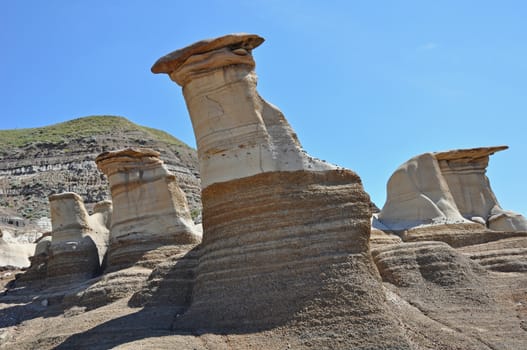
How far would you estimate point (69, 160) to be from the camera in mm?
91625

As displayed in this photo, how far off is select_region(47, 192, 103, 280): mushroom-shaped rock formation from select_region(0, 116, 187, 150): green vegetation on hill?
7200cm

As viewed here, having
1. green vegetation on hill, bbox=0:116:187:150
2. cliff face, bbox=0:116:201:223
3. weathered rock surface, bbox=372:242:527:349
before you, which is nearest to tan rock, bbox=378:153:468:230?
weathered rock surface, bbox=372:242:527:349

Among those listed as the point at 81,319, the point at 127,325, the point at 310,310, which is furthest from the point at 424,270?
the point at 81,319

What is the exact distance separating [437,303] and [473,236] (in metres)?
8.87

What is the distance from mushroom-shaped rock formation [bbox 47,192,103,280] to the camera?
25.8m

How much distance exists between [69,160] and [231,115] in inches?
3125

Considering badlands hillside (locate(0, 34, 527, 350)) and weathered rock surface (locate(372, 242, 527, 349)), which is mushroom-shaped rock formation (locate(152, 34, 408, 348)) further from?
weathered rock surface (locate(372, 242, 527, 349))

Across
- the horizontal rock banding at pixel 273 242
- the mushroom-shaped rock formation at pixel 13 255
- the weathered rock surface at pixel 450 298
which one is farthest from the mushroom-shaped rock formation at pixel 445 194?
the mushroom-shaped rock formation at pixel 13 255

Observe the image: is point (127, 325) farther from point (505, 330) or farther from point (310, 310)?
point (505, 330)

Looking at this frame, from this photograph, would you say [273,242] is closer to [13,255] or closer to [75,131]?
[13,255]

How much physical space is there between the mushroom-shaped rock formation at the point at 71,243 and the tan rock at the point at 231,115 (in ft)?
37.2

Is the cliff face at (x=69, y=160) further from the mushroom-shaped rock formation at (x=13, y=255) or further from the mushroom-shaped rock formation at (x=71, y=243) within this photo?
the mushroom-shaped rock formation at (x=71, y=243)

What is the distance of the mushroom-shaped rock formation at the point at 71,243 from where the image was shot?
25781 millimetres

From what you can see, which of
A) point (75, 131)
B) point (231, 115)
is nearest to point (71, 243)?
point (231, 115)
